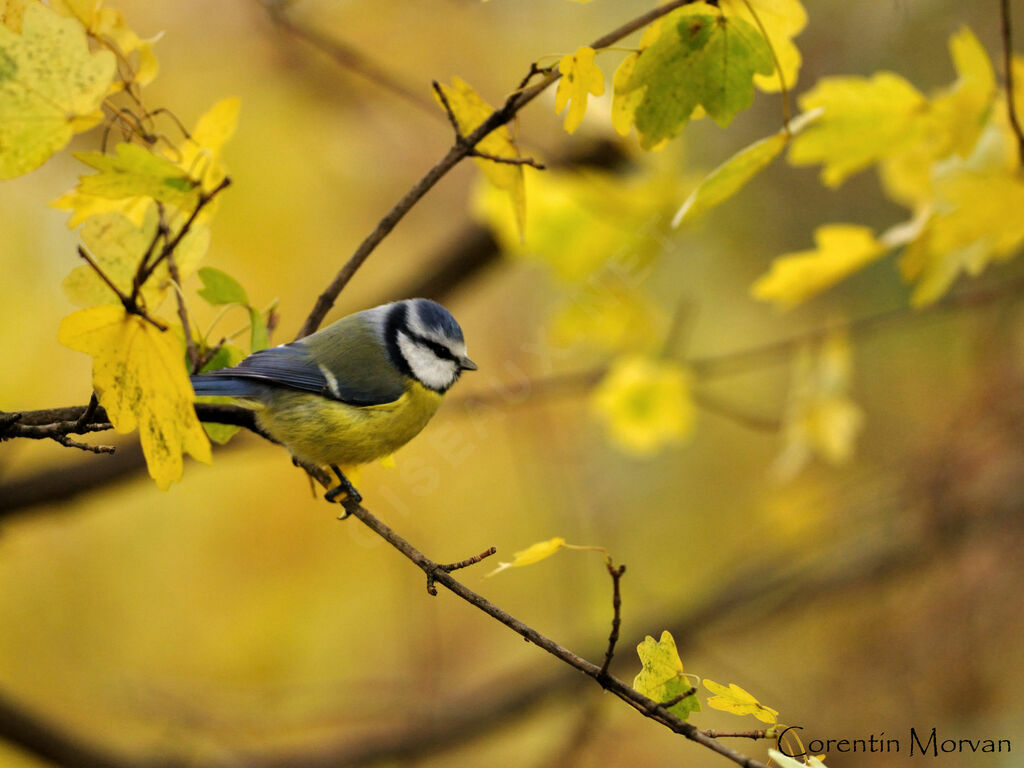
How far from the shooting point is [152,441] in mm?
606

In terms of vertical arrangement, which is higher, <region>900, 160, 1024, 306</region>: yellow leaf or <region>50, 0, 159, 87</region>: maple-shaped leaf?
<region>900, 160, 1024, 306</region>: yellow leaf

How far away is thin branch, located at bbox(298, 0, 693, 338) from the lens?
2.24 ft

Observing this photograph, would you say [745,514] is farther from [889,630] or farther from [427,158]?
[427,158]

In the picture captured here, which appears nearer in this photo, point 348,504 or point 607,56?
point 348,504

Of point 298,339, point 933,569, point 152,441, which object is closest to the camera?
point 152,441

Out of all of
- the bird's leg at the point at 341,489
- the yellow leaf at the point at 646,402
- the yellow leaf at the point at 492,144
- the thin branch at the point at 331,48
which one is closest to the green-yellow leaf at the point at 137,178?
the yellow leaf at the point at 492,144

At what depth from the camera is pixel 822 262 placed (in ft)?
3.22

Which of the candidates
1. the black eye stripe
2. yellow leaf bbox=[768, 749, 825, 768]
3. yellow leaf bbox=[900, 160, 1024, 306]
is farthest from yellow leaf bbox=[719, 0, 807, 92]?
the black eye stripe

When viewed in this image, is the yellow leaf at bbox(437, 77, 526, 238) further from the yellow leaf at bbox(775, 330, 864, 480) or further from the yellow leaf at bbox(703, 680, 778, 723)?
the yellow leaf at bbox(775, 330, 864, 480)

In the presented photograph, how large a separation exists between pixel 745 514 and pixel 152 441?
7.89 ft

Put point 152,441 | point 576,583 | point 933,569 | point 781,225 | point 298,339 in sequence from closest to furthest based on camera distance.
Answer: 1. point 152,441
2. point 298,339
3. point 576,583
4. point 933,569
5. point 781,225

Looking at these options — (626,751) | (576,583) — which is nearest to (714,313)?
(576,583)

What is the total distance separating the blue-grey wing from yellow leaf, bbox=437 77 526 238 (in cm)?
34

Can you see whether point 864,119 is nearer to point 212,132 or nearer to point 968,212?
point 968,212
